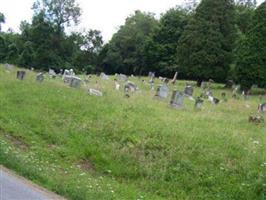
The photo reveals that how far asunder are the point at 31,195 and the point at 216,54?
33688 mm

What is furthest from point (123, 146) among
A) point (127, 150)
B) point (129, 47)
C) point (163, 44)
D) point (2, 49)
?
point (2, 49)

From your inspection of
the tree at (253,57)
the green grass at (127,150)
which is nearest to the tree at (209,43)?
the tree at (253,57)

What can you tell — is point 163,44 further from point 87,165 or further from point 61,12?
point 87,165

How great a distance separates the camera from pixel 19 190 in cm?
834

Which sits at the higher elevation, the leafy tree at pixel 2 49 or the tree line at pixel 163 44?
the tree line at pixel 163 44

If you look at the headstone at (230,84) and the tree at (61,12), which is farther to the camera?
the tree at (61,12)

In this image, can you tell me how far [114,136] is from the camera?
1344cm

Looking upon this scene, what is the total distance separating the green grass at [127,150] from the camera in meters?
10.4

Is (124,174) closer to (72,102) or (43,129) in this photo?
(43,129)

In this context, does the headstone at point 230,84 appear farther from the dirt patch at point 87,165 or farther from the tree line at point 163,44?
the dirt patch at point 87,165

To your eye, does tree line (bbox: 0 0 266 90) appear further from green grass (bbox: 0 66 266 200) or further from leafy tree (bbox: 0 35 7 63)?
green grass (bbox: 0 66 266 200)

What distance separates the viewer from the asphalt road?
7965 mm

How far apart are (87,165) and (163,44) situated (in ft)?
160

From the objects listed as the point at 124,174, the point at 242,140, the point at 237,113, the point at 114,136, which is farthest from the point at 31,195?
the point at 237,113
